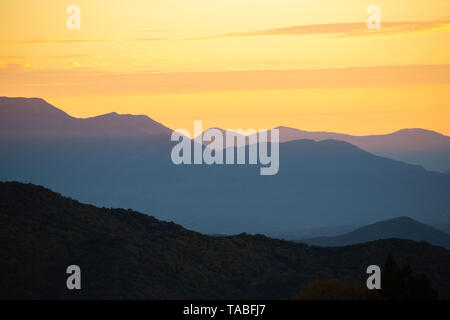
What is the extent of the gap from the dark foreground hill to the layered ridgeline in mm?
93648

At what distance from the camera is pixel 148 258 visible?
6306cm

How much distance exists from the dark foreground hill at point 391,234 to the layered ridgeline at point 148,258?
93.6m

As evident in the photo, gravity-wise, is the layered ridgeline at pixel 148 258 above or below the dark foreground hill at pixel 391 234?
above

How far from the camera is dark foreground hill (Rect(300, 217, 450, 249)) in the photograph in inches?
6452

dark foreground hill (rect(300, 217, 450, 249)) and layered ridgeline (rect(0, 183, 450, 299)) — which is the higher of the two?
layered ridgeline (rect(0, 183, 450, 299))

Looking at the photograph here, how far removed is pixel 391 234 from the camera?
538ft

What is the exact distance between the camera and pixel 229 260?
216 feet

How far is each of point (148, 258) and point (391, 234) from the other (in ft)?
358

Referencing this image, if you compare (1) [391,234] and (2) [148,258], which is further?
(1) [391,234]

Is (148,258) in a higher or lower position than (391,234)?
higher

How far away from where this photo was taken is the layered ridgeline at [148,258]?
58.7 m
